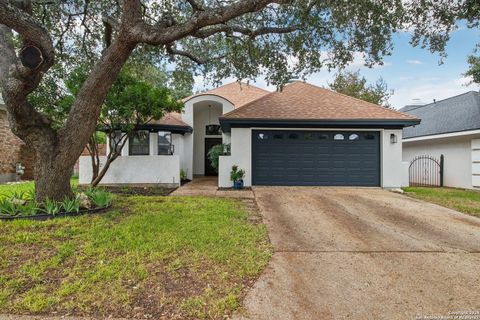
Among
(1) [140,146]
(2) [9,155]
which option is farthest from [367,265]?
(2) [9,155]

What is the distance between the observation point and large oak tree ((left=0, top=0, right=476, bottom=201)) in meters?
6.17

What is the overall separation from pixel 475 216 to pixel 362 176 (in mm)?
4723

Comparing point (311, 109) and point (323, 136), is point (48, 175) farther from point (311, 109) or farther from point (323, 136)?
point (311, 109)

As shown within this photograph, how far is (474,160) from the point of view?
1293 cm

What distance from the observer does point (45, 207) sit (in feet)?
20.6

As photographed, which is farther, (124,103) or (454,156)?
(454,156)

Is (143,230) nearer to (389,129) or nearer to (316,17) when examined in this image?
(316,17)

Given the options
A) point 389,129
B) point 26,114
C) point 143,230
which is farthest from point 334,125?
point 26,114

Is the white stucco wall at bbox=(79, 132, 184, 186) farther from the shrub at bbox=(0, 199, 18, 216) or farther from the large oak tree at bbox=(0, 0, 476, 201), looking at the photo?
the shrub at bbox=(0, 199, 18, 216)

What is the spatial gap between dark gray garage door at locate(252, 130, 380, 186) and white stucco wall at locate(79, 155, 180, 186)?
3589mm

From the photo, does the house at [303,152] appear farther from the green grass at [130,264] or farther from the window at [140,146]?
the green grass at [130,264]

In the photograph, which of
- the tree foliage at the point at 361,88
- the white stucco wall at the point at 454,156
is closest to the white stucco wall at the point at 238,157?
the white stucco wall at the point at 454,156

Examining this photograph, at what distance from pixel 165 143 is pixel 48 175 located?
7.44 m

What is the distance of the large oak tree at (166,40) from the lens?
6170mm
